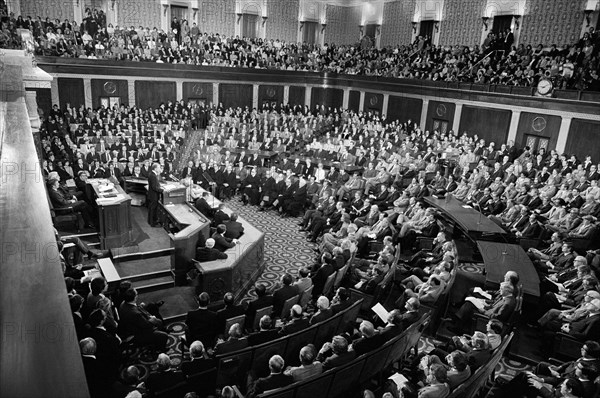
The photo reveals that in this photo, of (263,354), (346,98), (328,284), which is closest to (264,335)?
(263,354)

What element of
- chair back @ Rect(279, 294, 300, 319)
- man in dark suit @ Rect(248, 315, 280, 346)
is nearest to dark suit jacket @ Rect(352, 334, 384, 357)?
man in dark suit @ Rect(248, 315, 280, 346)

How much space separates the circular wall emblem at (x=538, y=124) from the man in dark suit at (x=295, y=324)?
1618cm

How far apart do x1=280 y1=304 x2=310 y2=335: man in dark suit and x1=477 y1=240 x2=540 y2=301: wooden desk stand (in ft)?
12.6

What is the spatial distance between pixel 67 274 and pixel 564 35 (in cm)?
2412

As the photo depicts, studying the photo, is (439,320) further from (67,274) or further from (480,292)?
(67,274)

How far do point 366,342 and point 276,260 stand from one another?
17.9ft

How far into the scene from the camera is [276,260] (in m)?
10.9

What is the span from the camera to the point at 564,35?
21453 millimetres

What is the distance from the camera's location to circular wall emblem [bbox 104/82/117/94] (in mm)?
23078

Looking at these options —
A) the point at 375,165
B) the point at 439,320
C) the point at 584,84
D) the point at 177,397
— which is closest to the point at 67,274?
the point at 177,397

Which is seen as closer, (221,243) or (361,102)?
(221,243)

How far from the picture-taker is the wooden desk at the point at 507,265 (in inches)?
303

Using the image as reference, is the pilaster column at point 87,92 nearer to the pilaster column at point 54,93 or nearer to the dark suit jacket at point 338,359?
the pilaster column at point 54,93

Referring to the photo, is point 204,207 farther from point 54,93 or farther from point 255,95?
point 255,95
